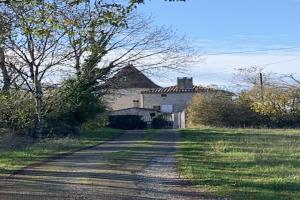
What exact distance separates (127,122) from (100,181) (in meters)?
52.1

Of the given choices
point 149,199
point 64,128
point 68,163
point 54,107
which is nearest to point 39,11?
point 149,199

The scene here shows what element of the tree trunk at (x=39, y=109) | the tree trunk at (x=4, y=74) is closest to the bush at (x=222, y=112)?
the tree trunk at (x=39, y=109)

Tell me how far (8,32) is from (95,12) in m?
4.87

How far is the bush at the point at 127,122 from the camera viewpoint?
66375 millimetres

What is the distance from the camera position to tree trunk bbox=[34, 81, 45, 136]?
34.2 metres

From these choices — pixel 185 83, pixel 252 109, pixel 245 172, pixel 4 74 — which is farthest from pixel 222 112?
pixel 245 172

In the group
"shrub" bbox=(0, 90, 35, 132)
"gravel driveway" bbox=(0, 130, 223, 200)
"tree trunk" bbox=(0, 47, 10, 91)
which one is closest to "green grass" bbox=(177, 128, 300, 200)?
"gravel driveway" bbox=(0, 130, 223, 200)

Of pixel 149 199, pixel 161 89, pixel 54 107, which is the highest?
pixel 161 89

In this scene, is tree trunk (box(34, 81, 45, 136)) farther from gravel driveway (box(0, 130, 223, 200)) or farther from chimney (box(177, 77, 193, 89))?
chimney (box(177, 77, 193, 89))

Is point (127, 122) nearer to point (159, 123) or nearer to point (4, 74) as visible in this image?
point (159, 123)

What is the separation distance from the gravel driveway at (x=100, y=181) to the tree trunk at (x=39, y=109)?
1380cm

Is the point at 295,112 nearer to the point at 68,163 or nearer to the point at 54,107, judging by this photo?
the point at 54,107

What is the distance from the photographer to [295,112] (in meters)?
60.5

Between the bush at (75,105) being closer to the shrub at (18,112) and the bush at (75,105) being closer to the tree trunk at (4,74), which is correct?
the shrub at (18,112)
